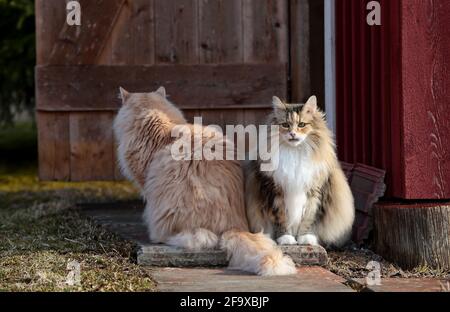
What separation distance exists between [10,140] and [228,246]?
8.07 meters

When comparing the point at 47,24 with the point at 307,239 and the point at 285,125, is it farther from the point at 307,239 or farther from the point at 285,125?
the point at 307,239

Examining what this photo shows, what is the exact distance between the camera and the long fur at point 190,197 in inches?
211

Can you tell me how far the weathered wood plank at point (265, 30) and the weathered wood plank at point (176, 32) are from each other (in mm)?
529

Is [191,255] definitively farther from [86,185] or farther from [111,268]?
[86,185]

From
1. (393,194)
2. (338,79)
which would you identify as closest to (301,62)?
(338,79)

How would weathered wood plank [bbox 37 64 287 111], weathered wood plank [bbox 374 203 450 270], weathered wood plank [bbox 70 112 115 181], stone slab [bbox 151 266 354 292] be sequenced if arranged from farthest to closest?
weathered wood plank [bbox 70 112 115 181] < weathered wood plank [bbox 37 64 287 111] < weathered wood plank [bbox 374 203 450 270] < stone slab [bbox 151 266 354 292]

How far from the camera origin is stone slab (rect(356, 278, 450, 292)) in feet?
15.4

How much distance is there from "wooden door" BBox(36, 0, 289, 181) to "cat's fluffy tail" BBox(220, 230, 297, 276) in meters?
2.80

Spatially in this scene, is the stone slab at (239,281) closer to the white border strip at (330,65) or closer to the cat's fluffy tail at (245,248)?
the cat's fluffy tail at (245,248)

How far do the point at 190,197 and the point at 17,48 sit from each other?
15.7 feet

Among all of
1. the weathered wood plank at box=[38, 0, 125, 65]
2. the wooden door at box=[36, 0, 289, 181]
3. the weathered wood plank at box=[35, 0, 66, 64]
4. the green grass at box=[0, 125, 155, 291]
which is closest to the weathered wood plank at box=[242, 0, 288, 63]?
the wooden door at box=[36, 0, 289, 181]

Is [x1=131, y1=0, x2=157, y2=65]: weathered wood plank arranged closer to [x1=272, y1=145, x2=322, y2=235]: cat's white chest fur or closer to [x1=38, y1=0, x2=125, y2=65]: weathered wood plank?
[x1=38, y1=0, x2=125, y2=65]: weathered wood plank

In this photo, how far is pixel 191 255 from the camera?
5.35 metres

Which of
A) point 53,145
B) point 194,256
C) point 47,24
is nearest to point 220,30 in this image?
point 47,24
